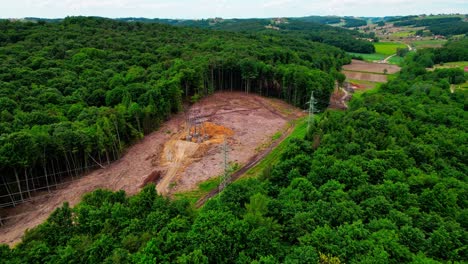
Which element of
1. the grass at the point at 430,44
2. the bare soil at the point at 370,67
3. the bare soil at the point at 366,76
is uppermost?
the grass at the point at 430,44

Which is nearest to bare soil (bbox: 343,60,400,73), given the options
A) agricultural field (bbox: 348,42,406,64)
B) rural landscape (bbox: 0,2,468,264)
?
agricultural field (bbox: 348,42,406,64)

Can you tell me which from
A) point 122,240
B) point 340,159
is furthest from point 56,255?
point 340,159

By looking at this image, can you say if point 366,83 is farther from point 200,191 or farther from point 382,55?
point 200,191

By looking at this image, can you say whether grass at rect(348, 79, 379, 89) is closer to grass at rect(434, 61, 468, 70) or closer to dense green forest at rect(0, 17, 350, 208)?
dense green forest at rect(0, 17, 350, 208)

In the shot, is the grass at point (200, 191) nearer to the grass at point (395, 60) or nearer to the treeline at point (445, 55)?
the treeline at point (445, 55)

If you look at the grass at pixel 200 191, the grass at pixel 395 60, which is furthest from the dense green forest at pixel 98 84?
the grass at pixel 395 60

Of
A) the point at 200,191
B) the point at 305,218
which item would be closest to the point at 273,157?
the point at 200,191

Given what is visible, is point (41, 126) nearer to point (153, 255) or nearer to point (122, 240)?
point (122, 240)
